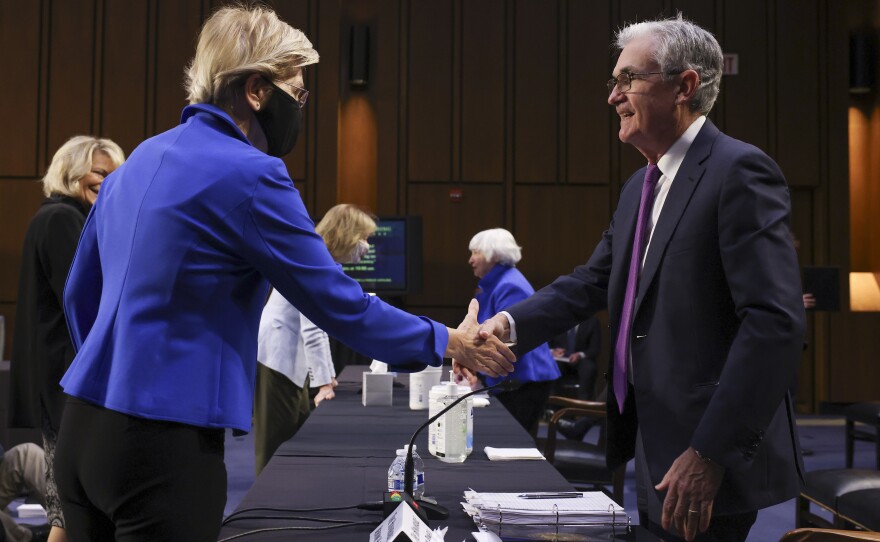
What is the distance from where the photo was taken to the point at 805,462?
6441 millimetres

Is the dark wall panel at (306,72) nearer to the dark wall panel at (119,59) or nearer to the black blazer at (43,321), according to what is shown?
the dark wall panel at (119,59)

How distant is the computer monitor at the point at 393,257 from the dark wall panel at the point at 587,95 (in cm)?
215

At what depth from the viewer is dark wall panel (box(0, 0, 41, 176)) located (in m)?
8.61

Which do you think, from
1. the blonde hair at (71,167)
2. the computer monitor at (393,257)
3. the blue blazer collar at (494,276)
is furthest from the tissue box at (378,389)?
the computer monitor at (393,257)

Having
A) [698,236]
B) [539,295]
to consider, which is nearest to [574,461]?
[539,295]

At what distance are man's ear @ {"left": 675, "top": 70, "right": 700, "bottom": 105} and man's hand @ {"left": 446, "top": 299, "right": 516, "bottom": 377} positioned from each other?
0.72 metres

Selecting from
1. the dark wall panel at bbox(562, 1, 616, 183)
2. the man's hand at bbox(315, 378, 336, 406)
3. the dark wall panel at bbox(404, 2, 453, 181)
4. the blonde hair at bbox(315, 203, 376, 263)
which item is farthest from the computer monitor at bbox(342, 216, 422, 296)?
the man's hand at bbox(315, 378, 336, 406)

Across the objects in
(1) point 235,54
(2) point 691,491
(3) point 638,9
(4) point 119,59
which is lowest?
(2) point 691,491

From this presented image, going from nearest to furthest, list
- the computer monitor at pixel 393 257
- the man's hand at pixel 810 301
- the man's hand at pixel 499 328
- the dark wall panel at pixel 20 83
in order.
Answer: the man's hand at pixel 499 328
the man's hand at pixel 810 301
the computer monitor at pixel 393 257
the dark wall panel at pixel 20 83

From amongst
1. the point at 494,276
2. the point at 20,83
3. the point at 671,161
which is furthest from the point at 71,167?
the point at 20,83

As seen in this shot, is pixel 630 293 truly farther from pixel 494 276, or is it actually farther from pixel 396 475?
pixel 494 276

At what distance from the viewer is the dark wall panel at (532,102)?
358 inches

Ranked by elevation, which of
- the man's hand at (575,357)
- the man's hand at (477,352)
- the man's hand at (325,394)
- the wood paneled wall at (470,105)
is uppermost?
the wood paneled wall at (470,105)

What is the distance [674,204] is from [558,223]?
24.3 feet
